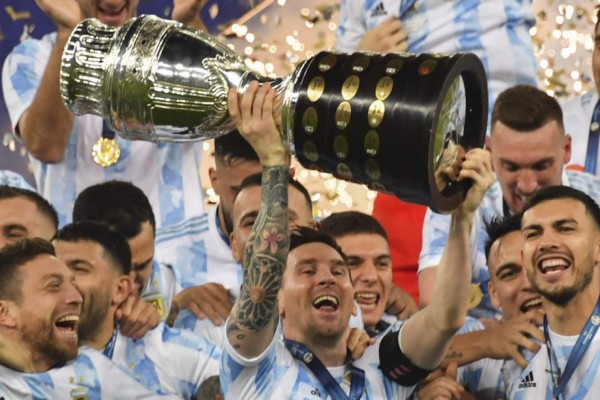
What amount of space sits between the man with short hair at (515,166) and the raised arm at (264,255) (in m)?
0.96

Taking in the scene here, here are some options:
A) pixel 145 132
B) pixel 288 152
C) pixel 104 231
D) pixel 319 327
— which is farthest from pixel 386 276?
→ pixel 145 132

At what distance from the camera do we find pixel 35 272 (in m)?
3.20

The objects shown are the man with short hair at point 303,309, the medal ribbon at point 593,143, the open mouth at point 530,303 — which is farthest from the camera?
the medal ribbon at point 593,143

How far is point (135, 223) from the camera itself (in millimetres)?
3605

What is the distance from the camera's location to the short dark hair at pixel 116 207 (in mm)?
3611

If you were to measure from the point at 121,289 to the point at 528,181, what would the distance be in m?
1.07

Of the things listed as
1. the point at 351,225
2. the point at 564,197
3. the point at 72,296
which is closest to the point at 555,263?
the point at 564,197

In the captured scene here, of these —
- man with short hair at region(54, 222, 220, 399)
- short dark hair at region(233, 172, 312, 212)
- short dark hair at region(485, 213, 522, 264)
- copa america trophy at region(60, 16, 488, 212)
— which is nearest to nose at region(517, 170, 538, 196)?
short dark hair at region(485, 213, 522, 264)

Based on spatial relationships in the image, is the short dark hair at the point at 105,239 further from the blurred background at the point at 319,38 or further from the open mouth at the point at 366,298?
the blurred background at the point at 319,38

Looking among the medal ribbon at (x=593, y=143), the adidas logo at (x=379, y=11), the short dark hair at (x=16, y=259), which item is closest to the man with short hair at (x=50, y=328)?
the short dark hair at (x=16, y=259)

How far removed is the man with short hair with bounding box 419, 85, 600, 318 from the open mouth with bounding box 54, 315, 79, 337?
98 centimetres

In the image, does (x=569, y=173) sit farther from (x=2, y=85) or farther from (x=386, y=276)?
(x=2, y=85)

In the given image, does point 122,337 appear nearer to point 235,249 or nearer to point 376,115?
point 235,249

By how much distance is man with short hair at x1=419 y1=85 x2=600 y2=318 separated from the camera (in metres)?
3.65
